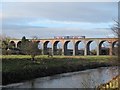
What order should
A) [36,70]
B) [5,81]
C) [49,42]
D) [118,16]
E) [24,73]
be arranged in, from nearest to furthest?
[118,16]
[5,81]
[24,73]
[36,70]
[49,42]

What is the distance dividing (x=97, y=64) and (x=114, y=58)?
3005 centimetres

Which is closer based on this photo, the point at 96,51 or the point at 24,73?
the point at 24,73

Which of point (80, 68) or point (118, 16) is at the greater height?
point (118, 16)

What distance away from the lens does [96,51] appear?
262 feet

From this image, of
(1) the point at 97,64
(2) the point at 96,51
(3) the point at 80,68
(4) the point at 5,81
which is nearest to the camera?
(4) the point at 5,81

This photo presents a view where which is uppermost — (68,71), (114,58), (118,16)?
(118,16)

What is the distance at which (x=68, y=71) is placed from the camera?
3409 cm

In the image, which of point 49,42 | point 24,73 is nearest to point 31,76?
point 24,73

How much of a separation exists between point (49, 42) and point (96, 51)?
52.4 feet

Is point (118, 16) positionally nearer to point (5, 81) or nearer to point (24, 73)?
point (5, 81)

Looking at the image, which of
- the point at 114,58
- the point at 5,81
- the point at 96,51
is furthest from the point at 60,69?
the point at 96,51

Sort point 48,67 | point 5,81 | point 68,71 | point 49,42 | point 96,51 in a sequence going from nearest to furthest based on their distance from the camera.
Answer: point 5,81
point 48,67
point 68,71
point 96,51
point 49,42

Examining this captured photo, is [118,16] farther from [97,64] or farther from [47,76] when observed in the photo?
[97,64]

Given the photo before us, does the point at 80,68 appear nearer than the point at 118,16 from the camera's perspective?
No
